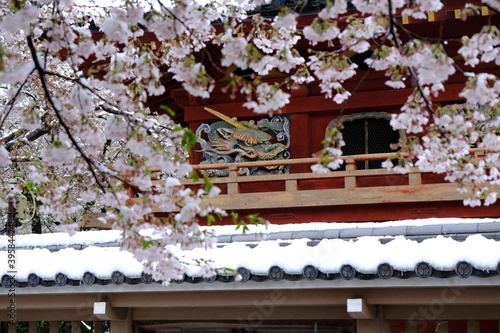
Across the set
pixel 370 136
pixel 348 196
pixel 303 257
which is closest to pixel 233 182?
pixel 348 196

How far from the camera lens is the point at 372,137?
9.95m

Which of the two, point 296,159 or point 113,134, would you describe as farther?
point 296,159

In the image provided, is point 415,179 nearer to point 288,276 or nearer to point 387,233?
point 387,233

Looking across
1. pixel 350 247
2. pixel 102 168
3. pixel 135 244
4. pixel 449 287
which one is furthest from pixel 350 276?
pixel 102 168

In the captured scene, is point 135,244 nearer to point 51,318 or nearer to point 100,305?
point 100,305

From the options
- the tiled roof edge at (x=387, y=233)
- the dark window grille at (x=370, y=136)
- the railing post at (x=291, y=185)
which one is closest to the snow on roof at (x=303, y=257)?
the tiled roof edge at (x=387, y=233)

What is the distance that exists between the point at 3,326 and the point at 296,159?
3710 mm

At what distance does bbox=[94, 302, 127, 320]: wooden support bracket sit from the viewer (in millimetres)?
6957

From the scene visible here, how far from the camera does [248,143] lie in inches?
398

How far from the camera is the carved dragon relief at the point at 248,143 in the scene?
10.0 m

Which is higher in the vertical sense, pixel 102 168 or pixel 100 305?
pixel 102 168

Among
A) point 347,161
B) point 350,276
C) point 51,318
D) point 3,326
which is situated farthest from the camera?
point 347,161

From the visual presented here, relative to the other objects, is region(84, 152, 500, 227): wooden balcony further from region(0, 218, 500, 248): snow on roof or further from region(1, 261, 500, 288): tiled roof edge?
region(1, 261, 500, 288): tiled roof edge

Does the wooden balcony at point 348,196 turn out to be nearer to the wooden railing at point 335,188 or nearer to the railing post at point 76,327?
the wooden railing at point 335,188
